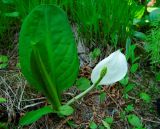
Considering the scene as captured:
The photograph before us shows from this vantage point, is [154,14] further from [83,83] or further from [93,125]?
[93,125]

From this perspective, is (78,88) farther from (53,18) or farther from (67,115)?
(53,18)

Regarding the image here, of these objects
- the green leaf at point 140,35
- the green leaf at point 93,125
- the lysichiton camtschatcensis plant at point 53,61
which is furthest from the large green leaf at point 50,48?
the green leaf at point 140,35

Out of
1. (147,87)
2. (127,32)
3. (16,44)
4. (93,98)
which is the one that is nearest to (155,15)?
(127,32)

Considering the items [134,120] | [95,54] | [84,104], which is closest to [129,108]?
[134,120]

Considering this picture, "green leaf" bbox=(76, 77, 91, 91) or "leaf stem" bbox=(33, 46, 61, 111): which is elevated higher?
"leaf stem" bbox=(33, 46, 61, 111)

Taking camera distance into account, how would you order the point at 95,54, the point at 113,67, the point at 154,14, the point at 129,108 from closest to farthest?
1. the point at 113,67
2. the point at 129,108
3. the point at 95,54
4. the point at 154,14

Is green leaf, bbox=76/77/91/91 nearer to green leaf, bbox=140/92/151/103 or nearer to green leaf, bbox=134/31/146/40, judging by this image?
green leaf, bbox=140/92/151/103

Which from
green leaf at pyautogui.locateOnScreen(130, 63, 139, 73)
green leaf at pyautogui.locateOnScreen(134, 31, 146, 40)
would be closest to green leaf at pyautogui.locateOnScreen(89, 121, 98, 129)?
green leaf at pyautogui.locateOnScreen(130, 63, 139, 73)
